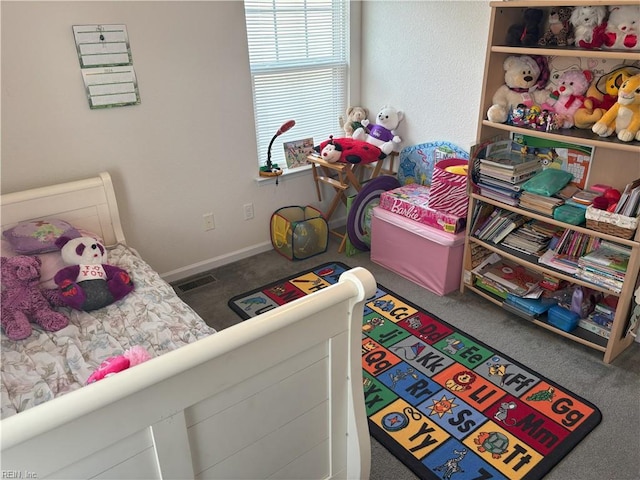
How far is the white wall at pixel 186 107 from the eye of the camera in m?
2.29

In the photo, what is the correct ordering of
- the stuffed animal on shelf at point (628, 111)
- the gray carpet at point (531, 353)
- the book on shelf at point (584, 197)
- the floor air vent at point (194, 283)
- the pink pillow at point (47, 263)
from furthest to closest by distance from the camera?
1. the floor air vent at point (194, 283)
2. the book on shelf at point (584, 197)
3. the pink pillow at point (47, 263)
4. the stuffed animal on shelf at point (628, 111)
5. the gray carpet at point (531, 353)

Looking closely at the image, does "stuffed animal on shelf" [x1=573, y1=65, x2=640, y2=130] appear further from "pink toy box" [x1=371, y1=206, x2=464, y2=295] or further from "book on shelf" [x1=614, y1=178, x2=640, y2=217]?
"pink toy box" [x1=371, y1=206, x2=464, y2=295]

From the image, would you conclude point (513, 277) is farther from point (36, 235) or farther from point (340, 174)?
point (36, 235)

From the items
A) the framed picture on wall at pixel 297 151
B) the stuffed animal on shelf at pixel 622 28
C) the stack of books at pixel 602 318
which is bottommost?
the stack of books at pixel 602 318

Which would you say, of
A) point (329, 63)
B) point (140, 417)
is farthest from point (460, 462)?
Result: point (329, 63)

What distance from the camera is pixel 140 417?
0.96 metres

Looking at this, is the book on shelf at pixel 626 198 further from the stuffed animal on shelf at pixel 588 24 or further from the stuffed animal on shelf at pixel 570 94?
the stuffed animal on shelf at pixel 588 24

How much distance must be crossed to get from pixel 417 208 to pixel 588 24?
119 centimetres

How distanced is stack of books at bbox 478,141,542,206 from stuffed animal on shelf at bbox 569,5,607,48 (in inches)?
22.1

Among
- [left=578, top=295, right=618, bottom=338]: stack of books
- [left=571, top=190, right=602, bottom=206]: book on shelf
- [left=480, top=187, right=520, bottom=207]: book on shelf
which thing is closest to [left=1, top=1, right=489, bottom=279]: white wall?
[left=480, top=187, right=520, bottom=207]: book on shelf

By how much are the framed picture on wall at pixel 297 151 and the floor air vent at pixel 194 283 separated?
926 mm

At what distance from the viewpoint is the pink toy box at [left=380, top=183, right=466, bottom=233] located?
2682 millimetres

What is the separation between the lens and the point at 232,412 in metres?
1.13

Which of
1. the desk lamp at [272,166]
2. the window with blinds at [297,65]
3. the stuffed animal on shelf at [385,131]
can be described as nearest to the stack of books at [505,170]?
the stuffed animal on shelf at [385,131]
